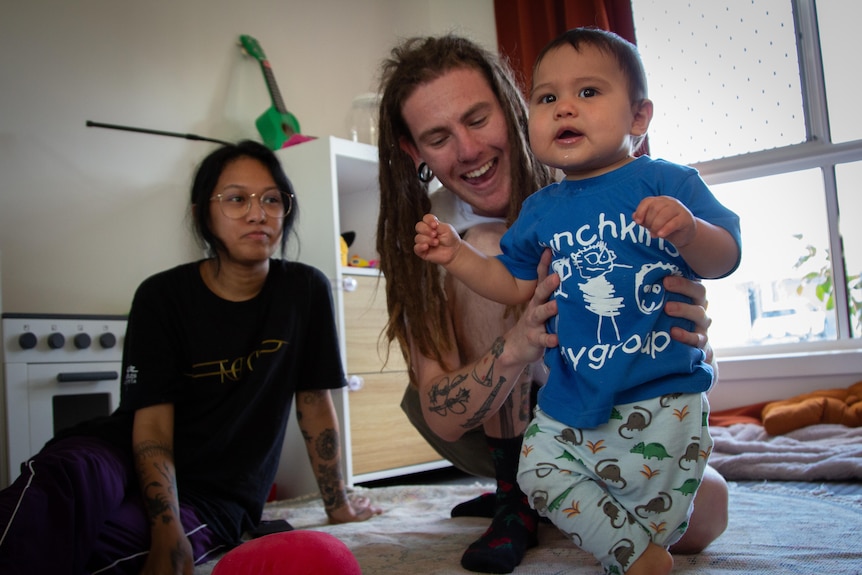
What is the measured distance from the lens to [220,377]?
168 cm

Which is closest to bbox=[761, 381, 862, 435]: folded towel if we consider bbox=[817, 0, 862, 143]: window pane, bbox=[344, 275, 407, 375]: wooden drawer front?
bbox=[817, 0, 862, 143]: window pane

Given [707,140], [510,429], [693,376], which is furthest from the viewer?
[707,140]

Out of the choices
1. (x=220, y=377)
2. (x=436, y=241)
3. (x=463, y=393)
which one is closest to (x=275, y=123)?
(x=220, y=377)

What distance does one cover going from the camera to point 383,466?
262cm

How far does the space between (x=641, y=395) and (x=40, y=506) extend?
3.10ft

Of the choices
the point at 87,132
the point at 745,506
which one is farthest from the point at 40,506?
the point at 87,132

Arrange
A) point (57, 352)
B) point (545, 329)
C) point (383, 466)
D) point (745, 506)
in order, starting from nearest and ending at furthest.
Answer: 1. point (545, 329)
2. point (745, 506)
3. point (57, 352)
4. point (383, 466)

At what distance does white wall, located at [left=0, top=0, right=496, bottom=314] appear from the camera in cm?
246

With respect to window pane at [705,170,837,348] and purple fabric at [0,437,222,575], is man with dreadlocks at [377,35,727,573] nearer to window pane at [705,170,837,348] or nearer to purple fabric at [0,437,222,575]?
purple fabric at [0,437,222,575]

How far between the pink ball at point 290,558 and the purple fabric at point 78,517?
1.03 feet

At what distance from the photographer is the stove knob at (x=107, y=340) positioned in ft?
7.32

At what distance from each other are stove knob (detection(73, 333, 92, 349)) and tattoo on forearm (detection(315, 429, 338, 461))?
0.85m

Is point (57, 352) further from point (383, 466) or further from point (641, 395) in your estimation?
point (641, 395)

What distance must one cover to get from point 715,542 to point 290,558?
2.57ft
